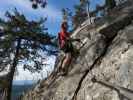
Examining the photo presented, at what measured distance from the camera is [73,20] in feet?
164

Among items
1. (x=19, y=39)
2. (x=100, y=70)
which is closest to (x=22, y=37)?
(x=19, y=39)

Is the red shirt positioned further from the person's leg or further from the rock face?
the rock face

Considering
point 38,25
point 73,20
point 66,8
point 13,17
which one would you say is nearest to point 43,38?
point 38,25

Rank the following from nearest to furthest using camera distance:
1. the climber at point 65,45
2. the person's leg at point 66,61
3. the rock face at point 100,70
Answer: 1. the rock face at point 100,70
2. the climber at point 65,45
3. the person's leg at point 66,61

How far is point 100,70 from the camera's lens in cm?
1393

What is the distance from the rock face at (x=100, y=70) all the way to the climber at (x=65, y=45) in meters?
0.32

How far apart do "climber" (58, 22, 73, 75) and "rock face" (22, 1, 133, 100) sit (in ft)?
1.04

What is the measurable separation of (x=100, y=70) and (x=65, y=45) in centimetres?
212

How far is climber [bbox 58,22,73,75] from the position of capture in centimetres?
1454

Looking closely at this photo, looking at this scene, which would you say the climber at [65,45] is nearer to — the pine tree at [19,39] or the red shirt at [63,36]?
the red shirt at [63,36]

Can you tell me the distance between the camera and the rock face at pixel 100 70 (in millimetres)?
12383

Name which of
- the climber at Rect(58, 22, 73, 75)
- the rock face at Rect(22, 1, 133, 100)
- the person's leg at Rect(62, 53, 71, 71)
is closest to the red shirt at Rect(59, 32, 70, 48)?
the climber at Rect(58, 22, 73, 75)

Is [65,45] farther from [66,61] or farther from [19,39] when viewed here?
[19,39]

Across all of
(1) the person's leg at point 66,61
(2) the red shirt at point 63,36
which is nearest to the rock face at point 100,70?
(1) the person's leg at point 66,61
